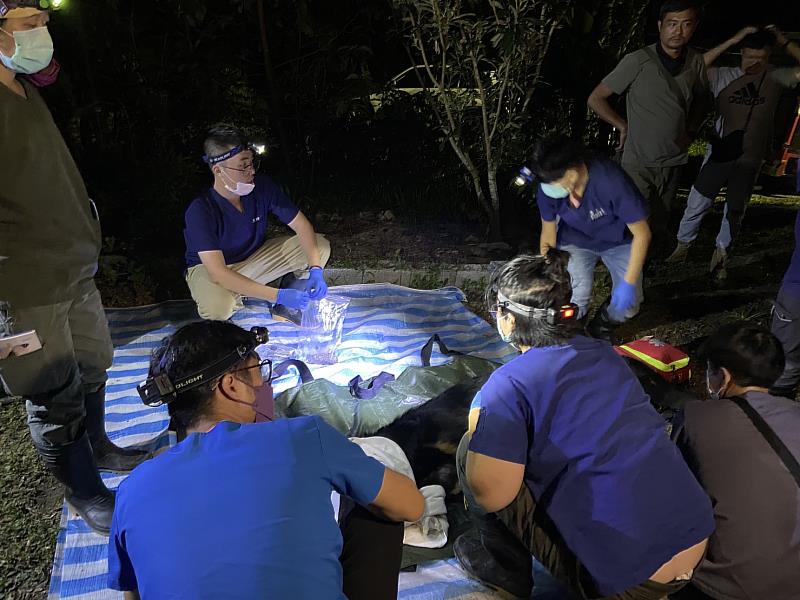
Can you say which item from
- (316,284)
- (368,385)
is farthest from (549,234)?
(316,284)

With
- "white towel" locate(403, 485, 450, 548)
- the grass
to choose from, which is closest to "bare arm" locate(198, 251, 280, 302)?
the grass

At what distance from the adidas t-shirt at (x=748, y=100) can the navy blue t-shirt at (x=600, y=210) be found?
202 centimetres

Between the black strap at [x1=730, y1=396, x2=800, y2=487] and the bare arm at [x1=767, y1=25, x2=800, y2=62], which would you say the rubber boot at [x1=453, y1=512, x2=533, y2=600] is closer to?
the black strap at [x1=730, y1=396, x2=800, y2=487]

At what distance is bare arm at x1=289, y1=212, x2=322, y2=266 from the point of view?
391 cm

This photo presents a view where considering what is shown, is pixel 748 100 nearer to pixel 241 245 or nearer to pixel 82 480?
pixel 241 245

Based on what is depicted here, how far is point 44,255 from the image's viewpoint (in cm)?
219

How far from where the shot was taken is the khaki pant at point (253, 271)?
3.71 m

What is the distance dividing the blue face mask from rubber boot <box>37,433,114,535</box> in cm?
242

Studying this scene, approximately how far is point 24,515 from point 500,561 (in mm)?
1998

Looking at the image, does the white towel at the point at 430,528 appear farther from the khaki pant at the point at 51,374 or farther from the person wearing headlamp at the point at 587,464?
the khaki pant at the point at 51,374

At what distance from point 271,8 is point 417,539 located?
5842mm

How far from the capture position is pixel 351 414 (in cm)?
280

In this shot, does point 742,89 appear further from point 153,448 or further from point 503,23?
point 153,448

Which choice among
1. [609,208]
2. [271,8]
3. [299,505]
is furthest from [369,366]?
[271,8]
